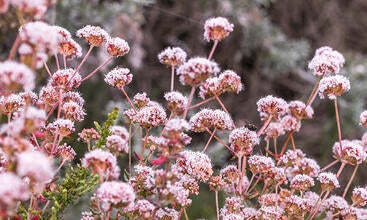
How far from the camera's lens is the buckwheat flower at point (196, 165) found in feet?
2.37

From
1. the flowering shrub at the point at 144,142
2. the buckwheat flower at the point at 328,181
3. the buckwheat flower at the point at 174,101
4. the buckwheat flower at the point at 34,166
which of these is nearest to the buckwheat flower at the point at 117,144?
the flowering shrub at the point at 144,142

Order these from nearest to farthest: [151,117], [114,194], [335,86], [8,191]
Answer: [8,191] < [114,194] < [151,117] < [335,86]

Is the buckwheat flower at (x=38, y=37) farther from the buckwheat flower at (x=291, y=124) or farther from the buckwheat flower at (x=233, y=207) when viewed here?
the buckwheat flower at (x=291, y=124)

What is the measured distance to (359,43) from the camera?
11.3 ft

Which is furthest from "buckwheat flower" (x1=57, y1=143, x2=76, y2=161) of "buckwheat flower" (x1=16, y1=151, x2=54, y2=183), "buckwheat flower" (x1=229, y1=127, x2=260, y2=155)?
"buckwheat flower" (x1=16, y1=151, x2=54, y2=183)

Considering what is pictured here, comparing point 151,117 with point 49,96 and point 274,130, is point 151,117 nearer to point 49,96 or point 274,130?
point 49,96

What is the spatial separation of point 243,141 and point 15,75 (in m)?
0.40

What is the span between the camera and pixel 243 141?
30.8 inches

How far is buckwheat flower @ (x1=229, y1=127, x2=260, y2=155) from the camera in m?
0.78

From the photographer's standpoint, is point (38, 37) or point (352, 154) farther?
Result: point (352, 154)

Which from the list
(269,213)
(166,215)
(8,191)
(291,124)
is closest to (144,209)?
(166,215)

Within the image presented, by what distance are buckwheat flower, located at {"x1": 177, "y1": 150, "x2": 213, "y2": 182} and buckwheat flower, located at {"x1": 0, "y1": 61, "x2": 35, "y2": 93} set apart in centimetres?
30

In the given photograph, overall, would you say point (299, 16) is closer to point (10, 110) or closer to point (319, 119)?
point (319, 119)

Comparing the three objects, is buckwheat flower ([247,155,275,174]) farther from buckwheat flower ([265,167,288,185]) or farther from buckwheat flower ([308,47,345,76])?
buckwheat flower ([308,47,345,76])
